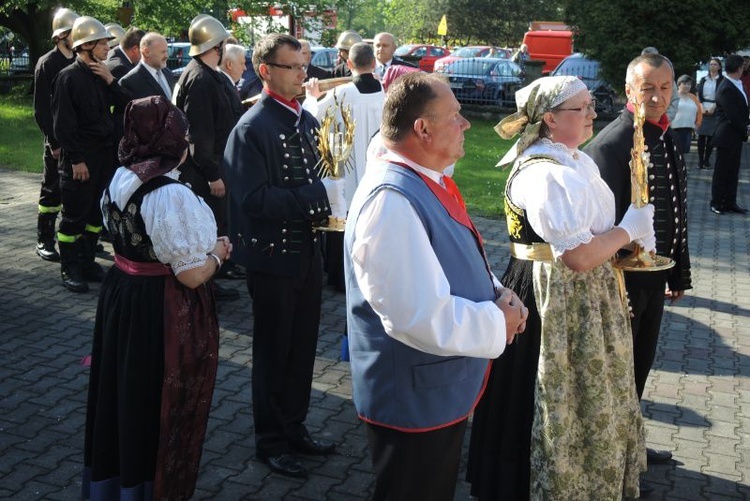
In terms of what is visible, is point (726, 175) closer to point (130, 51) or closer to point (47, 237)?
point (130, 51)

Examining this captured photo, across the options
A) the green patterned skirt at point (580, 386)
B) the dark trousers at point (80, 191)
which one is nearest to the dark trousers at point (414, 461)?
the green patterned skirt at point (580, 386)

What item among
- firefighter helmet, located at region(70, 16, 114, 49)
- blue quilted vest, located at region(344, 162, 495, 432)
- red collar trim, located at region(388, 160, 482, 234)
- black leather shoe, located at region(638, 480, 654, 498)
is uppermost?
firefighter helmet, located at region(70, 16, 114, 49)

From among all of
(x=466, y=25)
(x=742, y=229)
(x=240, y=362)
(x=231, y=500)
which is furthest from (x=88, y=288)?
(x=466, y=25)

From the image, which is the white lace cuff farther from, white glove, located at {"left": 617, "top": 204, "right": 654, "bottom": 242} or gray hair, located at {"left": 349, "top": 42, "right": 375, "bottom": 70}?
gray hair, located at {"left": 349, "top": 42, "right": 375, "bottom": 70}

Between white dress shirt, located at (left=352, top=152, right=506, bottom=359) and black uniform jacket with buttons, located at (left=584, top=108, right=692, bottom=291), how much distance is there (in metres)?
1.91

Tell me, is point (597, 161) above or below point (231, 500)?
above

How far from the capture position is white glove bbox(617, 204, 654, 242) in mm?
3869

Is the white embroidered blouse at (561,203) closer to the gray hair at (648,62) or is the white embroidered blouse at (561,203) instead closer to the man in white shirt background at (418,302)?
the man in white shirt background at (418,302)

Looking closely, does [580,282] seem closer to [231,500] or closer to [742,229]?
[231,500]

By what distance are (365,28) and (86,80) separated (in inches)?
2908

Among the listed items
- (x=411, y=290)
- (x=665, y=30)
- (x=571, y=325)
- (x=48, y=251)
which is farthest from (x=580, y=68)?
(x=411, y=290)

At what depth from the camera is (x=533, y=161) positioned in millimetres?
3807

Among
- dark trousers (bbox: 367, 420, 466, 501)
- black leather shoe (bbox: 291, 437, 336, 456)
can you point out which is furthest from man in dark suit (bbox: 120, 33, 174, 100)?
dark trousers (bbox: 367, 420, 466, 501)

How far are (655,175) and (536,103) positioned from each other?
93cm
